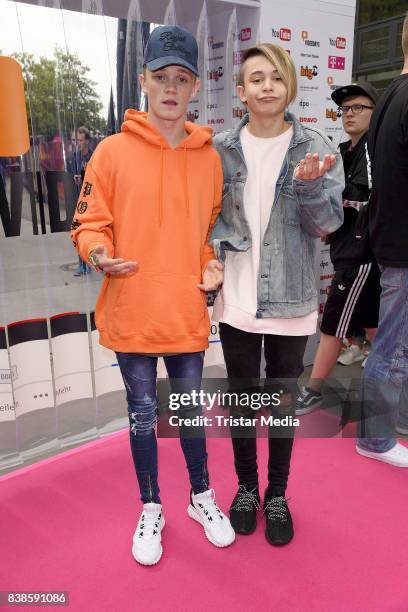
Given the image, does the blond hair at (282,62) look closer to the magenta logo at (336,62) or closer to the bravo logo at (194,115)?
the bravo logo at (194,115)

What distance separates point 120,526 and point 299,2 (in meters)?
3.00

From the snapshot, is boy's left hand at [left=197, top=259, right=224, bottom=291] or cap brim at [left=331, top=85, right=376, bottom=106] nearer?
boy's left hand at [left=197, top=259, right=224, bottom=291]

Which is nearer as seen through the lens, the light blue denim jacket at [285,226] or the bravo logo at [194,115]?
the light blue denim jacket at [285,226]

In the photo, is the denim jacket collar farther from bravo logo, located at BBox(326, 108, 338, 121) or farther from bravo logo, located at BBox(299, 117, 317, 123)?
bravo logo, located at BBox(326, 108, 338, 121)

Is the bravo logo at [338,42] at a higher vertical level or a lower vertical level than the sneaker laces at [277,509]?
higher

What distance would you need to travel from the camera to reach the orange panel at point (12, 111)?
88.7 inches

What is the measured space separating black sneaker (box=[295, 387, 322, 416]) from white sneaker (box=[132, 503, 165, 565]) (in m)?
1.30

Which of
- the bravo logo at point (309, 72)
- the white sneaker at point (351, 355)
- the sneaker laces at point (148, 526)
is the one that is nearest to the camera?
the sneaker laces at point (148, 526)

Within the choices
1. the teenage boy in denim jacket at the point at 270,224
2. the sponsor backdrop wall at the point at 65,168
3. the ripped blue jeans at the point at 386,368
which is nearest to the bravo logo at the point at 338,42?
the sponsor backdrop wall at the point at 65,168

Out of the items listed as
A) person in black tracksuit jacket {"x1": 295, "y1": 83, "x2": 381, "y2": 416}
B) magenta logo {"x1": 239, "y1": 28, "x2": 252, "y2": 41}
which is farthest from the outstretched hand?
magenta logo {"x1": 239, "y1": 28, "x2": 252, "y2": 41}

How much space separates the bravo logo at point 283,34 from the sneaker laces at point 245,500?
248 cm

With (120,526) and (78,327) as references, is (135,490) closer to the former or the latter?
(120,526)

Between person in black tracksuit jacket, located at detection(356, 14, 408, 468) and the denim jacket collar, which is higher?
the denim jacket collar

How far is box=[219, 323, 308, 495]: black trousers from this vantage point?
177 centimetres
